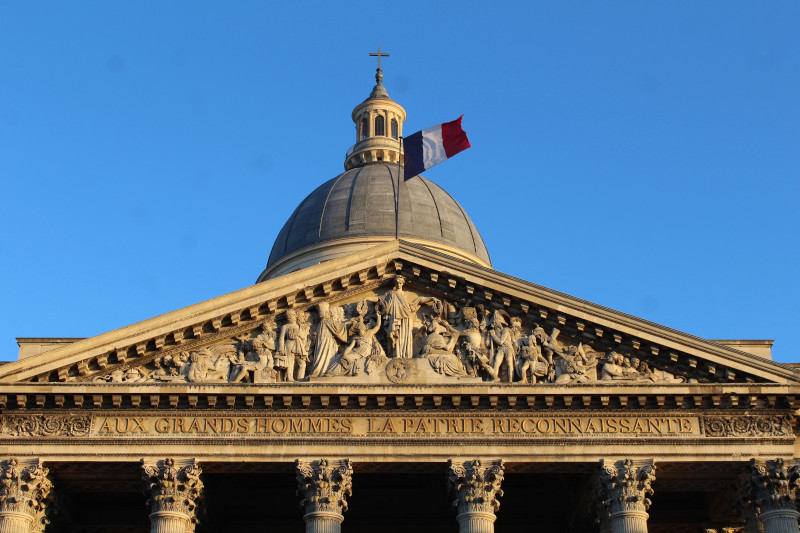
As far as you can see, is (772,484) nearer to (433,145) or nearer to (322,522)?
(322,522)

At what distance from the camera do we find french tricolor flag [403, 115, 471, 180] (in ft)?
117

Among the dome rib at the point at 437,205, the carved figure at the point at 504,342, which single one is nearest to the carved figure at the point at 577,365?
the carved figure at the point at 504,342

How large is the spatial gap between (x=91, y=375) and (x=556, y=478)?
13515 millimetres

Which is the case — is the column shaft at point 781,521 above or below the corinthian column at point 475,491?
below

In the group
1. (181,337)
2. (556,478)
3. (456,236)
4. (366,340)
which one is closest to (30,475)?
(181,337)

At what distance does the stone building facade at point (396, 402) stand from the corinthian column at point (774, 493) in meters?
0.04

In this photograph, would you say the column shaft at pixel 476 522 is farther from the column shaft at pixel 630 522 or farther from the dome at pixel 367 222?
the dome at pixel 367 222

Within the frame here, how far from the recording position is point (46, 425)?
1176 inches

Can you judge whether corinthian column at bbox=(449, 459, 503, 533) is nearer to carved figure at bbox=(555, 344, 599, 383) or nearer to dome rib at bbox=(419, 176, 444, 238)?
carved figure at bbox=(555, 344, 599, 383)

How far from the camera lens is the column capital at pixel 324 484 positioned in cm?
2898

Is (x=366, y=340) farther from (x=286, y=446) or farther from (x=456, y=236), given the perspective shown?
(x=456, y=236)

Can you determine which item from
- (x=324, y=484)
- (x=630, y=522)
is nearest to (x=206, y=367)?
(x=324, y=484)

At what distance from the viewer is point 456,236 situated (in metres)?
59.6

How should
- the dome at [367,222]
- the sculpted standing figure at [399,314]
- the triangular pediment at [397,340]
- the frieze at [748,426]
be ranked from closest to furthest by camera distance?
the frieze at [748,426], the triangular pediment at [397,340], the sculpted standing figure at [399,314], the dome at [367,222]
